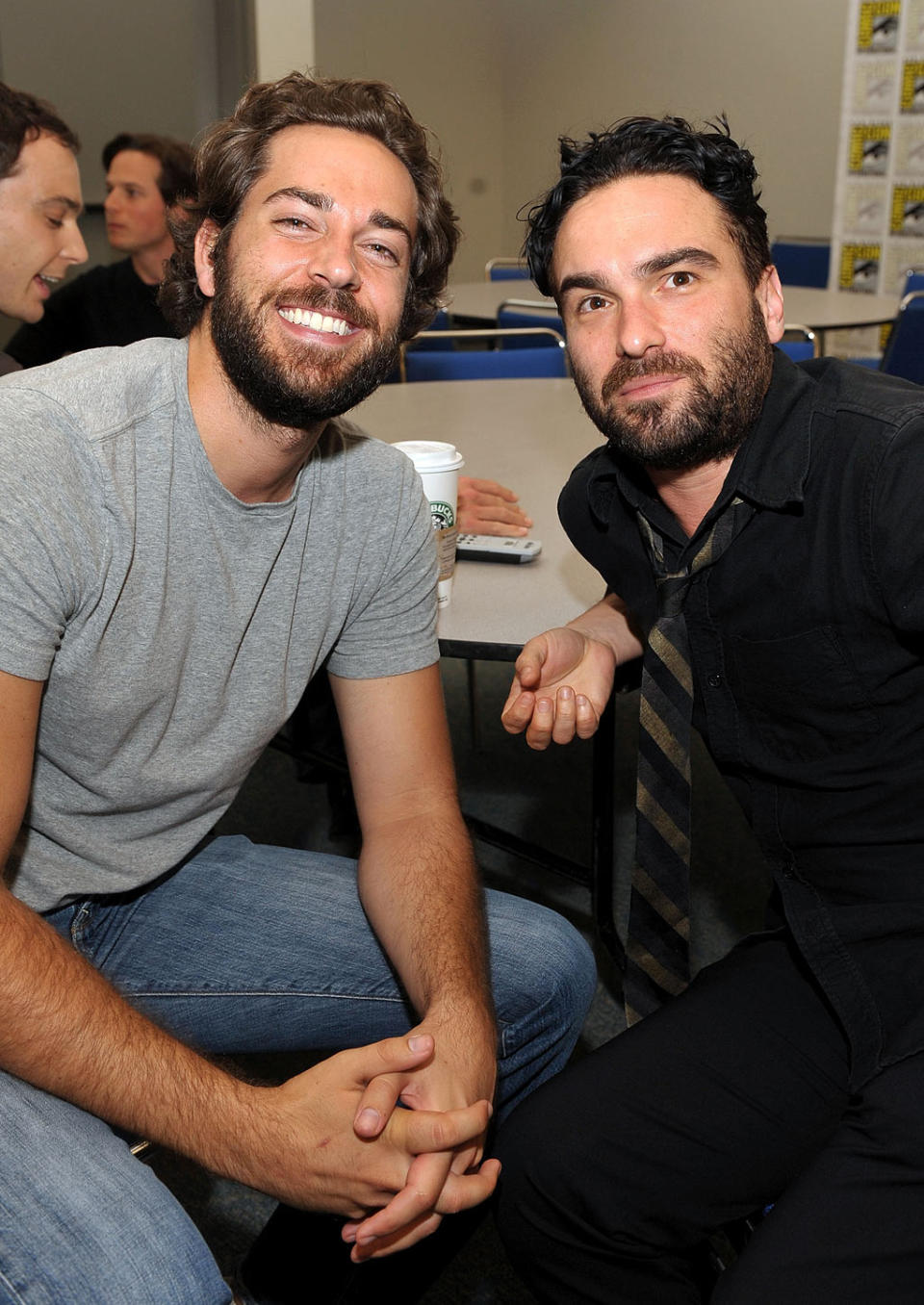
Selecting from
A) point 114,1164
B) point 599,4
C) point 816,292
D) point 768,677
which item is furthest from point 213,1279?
point 599,4

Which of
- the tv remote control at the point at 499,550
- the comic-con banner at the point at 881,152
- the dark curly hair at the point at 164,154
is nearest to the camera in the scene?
the tv remote control at the point at 499,550

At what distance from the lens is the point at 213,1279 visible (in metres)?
1.07

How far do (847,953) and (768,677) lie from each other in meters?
0.31

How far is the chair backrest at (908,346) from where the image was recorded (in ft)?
11.6

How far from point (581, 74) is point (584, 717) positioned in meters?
8.35

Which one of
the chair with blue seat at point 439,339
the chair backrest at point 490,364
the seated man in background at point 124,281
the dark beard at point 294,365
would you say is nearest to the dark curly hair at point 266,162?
the dark beard at point 294,365

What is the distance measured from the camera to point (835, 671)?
51.1 inches

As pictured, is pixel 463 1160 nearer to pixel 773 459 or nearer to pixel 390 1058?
pixel 390 1058

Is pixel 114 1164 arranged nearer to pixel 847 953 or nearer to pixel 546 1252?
pixel 546 1252

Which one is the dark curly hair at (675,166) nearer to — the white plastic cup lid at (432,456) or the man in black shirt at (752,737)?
the man in black shirt at (752,737)

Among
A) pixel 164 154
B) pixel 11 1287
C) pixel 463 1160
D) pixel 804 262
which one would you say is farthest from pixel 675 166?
pixel 804 262

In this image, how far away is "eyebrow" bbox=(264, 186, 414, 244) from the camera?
1.46 meters

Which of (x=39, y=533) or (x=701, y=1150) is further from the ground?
(x=39, y=533)

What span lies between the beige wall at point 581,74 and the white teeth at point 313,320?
6266 mm
